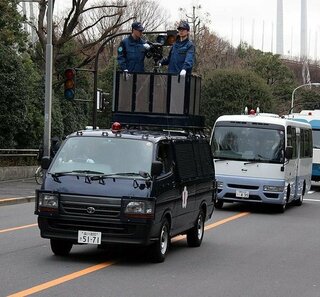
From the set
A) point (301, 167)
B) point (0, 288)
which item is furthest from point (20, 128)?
point (0, 288)

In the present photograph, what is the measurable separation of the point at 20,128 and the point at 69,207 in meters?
22.0

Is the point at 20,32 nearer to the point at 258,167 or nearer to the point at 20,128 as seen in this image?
the point at 20,128

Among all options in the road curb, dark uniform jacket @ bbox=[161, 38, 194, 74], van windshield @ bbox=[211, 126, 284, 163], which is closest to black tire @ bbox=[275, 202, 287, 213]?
van windshield @ bbox=[211, 126, 284, 163]

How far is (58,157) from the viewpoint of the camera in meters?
11.5

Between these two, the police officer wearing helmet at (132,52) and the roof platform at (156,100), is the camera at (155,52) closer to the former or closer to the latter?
the police officer wearing helmet at (132,52)

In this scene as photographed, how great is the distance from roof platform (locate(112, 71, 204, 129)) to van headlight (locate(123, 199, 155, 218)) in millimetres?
3175

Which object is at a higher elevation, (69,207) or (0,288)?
(69,207)

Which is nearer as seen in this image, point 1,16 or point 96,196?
point 96,196

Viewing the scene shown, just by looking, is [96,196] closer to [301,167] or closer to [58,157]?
[58,157]

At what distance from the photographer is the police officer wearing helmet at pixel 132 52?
14.7 meters

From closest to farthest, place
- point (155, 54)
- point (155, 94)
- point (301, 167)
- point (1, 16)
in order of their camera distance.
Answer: point (155, 94), point (155, 54), point (301, 167), point (1, 16)

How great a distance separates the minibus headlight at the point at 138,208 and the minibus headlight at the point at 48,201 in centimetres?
100

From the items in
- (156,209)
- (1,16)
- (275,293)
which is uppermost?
(1,16)

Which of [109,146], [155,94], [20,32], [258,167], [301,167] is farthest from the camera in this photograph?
[20,32]
